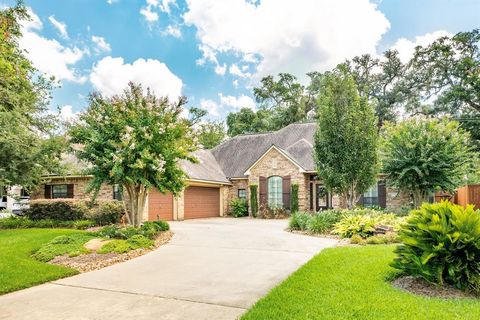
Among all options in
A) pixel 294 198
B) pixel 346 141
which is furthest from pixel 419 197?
pixel 294 198

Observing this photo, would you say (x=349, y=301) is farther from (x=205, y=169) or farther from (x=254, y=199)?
(x=205, y=169)

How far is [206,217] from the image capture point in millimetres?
22188

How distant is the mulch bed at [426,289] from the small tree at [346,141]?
340 inches

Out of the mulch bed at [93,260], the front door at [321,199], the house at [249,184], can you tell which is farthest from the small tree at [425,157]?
the mulch bed at [93,260]

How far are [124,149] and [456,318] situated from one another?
9.04 metres

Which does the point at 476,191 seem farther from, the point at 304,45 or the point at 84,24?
the point at 84,24

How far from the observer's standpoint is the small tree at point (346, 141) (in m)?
14.0

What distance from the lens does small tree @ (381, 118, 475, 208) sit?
1400 cm

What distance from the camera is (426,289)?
5125 millimetres

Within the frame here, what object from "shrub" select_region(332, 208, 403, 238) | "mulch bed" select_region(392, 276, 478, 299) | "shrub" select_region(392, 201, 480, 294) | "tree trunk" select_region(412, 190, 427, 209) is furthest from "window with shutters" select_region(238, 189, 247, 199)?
"shrub" select_region(392, 201, 480, 294)

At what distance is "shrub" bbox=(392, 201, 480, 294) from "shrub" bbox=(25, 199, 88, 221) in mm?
13277

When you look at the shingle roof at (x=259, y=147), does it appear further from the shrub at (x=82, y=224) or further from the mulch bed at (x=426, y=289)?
Result: the mulch bed at (x=426, y=289)

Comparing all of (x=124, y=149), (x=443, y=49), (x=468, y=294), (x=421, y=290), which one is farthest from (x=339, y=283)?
(x=443, y=49)

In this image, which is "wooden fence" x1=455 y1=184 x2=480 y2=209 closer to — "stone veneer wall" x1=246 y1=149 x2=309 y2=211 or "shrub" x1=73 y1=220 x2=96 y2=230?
"stone veneer wall" x1=246 y1=149 x2=309 y2=211
